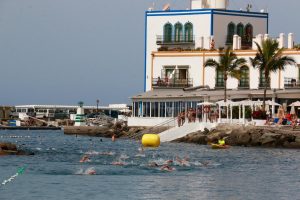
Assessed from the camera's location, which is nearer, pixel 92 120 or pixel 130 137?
pixel 130 137

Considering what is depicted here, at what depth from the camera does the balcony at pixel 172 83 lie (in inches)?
4181

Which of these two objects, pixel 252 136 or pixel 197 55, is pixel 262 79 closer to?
pixel 197 55

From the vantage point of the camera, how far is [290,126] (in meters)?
80.1

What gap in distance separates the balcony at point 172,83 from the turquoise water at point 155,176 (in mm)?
31605

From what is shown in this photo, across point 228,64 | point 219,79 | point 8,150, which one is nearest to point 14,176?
point 8,150

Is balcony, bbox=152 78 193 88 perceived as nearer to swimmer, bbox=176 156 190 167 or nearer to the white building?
the white building

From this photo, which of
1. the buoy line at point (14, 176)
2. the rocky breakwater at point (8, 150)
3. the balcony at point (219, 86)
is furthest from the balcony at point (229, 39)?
the buoy line at point (14, 176)

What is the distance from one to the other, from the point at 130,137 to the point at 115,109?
69796 millimetres

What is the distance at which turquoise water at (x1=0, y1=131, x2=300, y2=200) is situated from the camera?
4559 cm

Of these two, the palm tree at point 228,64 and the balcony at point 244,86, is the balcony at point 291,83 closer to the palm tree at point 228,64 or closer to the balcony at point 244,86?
the balcony at point 244,86

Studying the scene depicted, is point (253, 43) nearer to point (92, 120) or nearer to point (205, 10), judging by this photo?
point (205, 10)

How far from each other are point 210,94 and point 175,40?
13.5 m

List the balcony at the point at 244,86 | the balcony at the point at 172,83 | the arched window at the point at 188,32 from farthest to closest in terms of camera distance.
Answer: the arched window at the point at 188,32
the balcony at the point at 172,83
the balcony at the point at 244,86

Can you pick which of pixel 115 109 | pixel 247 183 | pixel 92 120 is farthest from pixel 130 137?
pixel 115 109
